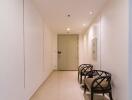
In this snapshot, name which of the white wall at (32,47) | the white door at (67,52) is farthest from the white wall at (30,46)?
the white door at (67,52)

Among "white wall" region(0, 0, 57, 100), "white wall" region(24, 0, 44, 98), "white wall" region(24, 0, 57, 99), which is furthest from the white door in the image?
"white wall" region(0, 0, 57, 100)

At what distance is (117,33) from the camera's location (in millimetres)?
2742

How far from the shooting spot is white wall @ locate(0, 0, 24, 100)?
6.41ft

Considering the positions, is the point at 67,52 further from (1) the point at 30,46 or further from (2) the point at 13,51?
(2) the point at 13,51

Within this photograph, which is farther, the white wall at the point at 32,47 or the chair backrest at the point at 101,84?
the white wall at the point at 32,47

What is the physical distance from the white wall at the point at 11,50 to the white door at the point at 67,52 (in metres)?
6.13

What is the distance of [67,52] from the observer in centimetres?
886

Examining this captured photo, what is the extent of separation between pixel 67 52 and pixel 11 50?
6680 millimetres

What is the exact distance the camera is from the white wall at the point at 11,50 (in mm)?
1955

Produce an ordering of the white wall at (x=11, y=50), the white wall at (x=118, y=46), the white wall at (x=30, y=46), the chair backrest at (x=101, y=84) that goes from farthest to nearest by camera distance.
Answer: the white wall at (x=30, y=46) < the chair backrest at (x=101, y=84) < the white wall at (x=118, y=46) < the white wall at (x=11, y=50)

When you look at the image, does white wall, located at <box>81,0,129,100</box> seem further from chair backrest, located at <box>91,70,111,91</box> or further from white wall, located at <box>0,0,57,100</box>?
white wall, located at <box>0,0,57,100</box>

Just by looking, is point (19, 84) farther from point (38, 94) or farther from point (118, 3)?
point (118, 3)

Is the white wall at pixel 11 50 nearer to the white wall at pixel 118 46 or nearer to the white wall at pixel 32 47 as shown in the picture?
the white wall at pixel 32 47

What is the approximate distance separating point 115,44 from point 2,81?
220 cm
